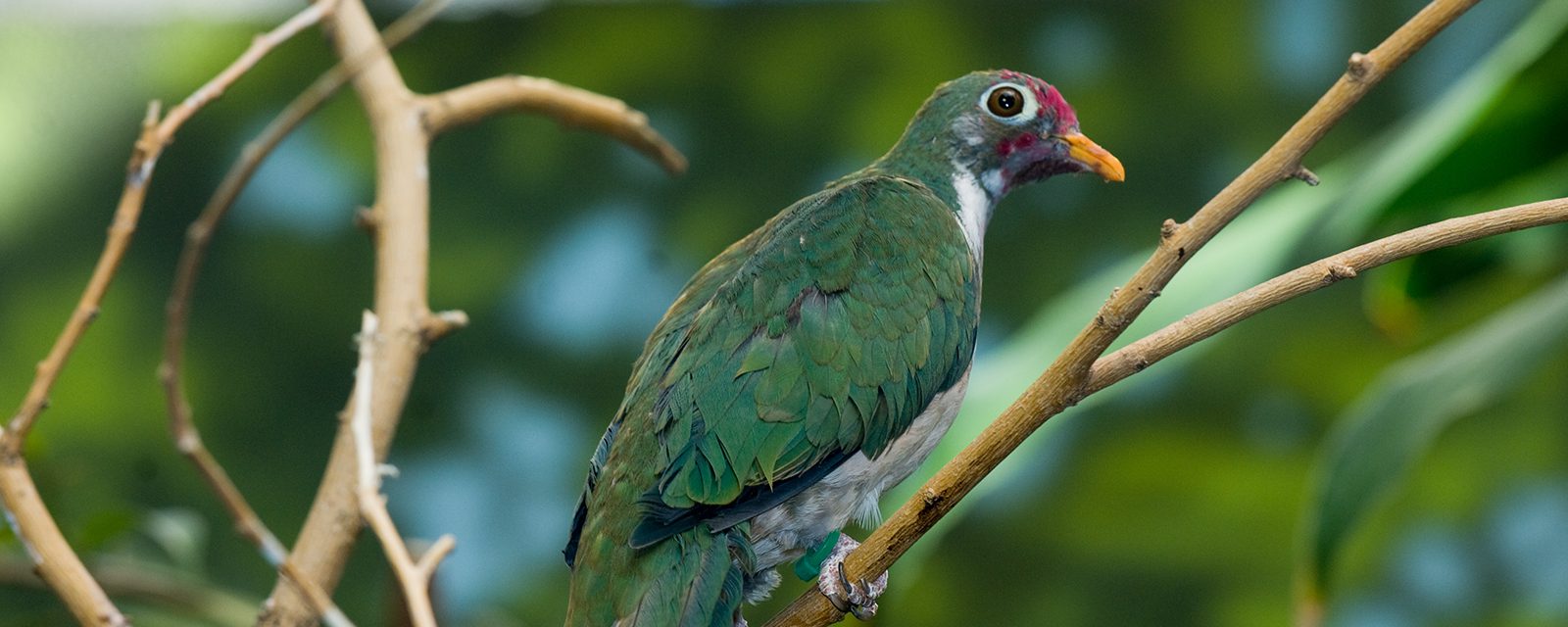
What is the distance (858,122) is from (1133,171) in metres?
0.51

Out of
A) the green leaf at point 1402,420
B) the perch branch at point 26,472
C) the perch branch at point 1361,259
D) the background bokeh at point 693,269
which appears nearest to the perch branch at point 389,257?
the perch branch at point 26,472

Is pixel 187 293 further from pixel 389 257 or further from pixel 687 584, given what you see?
pixel 687 584

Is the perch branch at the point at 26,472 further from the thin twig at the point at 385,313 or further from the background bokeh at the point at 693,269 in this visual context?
the background bokeh at the point at 693,269

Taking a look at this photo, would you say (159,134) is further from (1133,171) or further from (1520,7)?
(1520,7)

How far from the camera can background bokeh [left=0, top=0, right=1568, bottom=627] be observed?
7.74 ft

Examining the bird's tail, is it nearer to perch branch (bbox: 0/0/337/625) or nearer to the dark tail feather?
the dark tail feather

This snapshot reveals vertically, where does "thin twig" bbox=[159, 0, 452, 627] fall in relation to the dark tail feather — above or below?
above

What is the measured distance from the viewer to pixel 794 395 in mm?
868

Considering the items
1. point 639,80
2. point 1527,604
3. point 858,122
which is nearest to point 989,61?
point 858,122

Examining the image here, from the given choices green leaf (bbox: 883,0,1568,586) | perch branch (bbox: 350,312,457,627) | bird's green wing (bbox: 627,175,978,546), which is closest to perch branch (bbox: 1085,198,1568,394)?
bird's green wing (bbox: 627,175,978,546)

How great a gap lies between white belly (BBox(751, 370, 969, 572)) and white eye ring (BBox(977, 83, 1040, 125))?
207 millimetres

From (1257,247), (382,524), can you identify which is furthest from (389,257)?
(1257,247)

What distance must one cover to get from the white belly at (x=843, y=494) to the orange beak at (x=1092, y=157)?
0.61 feet

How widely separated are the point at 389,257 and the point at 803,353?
1.30ft
